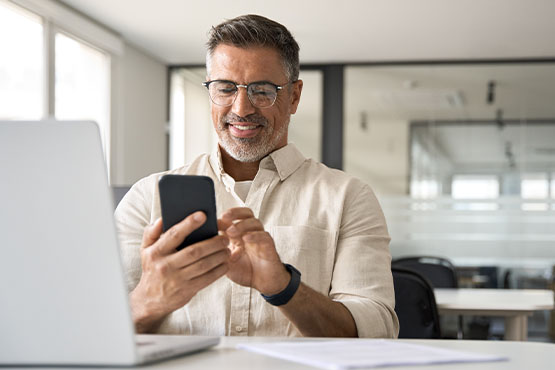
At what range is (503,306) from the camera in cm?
304

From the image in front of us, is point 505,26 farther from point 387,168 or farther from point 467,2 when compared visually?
point 387,168

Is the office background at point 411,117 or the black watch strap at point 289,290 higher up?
the office background at point 411,117

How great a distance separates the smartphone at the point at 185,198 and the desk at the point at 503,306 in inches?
85.5

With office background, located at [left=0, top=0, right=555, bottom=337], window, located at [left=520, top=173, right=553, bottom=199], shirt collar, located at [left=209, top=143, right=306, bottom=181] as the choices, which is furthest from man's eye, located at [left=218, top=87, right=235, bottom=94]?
Result: window, located at [left=520, top=173, right=553, bottom=199]

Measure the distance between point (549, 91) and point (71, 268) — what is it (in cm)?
677

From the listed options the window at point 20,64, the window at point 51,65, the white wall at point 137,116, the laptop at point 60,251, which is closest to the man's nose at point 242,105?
the laptop at point 60,251

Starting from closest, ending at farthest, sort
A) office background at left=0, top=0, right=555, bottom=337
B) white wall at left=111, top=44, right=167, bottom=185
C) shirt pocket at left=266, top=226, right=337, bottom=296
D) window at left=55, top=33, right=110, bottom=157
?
shirt pocket at left=266, top=226, right=337, bottom=296 < window at left=55, top=33, right=110, bottom=157 < office background at left=0, top=0, right=555, bottom=337 < white wall at left=111, top=44, right=167, bottom=185

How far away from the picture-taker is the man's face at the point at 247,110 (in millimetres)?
1676

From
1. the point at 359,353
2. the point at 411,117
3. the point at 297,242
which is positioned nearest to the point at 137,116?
the point at 411,117

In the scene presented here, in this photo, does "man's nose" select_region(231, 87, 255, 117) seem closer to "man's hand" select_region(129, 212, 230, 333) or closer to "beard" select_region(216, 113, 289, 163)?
"beard" select_region(216, 113, 289, 163)

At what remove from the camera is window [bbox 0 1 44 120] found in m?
4.64

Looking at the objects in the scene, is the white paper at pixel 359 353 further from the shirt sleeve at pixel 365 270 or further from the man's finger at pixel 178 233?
the shirt sleeve at pixel 365 270

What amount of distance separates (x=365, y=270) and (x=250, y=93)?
504 millimetres

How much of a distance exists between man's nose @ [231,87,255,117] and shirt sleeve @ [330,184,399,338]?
1.04 ft
